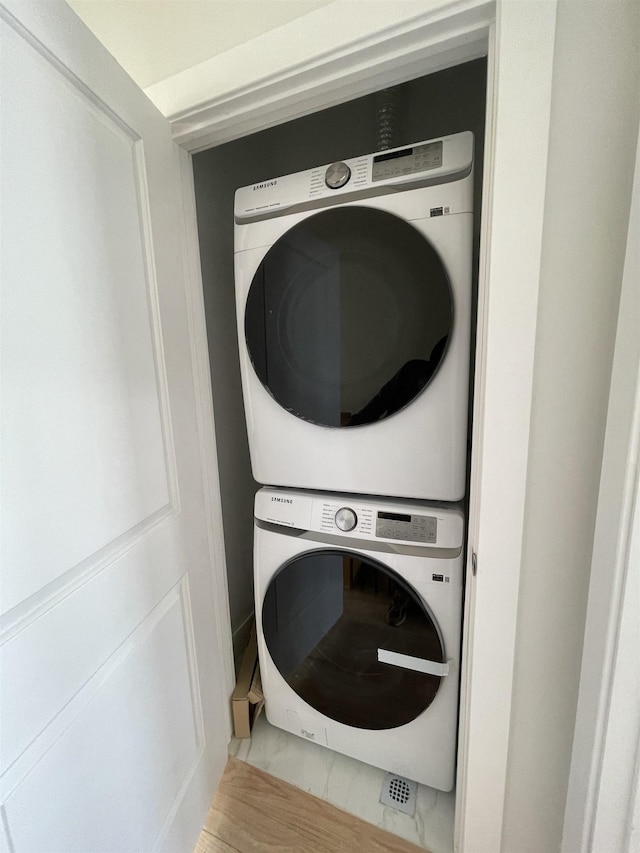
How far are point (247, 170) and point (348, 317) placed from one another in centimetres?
102

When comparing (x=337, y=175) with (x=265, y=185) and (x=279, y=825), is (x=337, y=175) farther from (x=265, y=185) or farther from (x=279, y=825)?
(x=279, y=825)

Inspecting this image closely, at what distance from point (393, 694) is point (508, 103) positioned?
1.37 meters

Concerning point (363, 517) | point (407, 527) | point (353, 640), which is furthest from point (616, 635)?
point (353, 640)

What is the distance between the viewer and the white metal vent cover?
3.65 ft

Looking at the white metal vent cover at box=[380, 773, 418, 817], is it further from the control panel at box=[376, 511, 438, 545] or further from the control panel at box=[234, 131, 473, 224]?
the control panel at box=[234, 131, 473, 224]

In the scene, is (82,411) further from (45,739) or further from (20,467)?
(45,739)

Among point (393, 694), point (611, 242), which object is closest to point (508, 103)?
point (611, 242)

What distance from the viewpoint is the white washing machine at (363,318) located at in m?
0.85

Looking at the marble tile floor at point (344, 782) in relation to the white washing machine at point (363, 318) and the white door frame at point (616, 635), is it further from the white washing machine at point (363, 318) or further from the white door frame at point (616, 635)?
the white washing machine at point (363, 318)

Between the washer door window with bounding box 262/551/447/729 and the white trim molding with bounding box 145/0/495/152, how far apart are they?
3.64ft

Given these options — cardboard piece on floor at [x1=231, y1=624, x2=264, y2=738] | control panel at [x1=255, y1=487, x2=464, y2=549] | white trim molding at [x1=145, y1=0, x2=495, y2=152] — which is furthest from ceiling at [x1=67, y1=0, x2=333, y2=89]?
cardboard piece on floor at [x1=231, y1=624, x2=264, y2=738]

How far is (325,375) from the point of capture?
0.98 meters

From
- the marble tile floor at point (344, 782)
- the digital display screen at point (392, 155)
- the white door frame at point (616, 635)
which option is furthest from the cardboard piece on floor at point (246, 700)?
the digital display screen at point (392, 155)

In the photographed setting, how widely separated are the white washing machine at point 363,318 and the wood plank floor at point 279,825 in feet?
3.20
